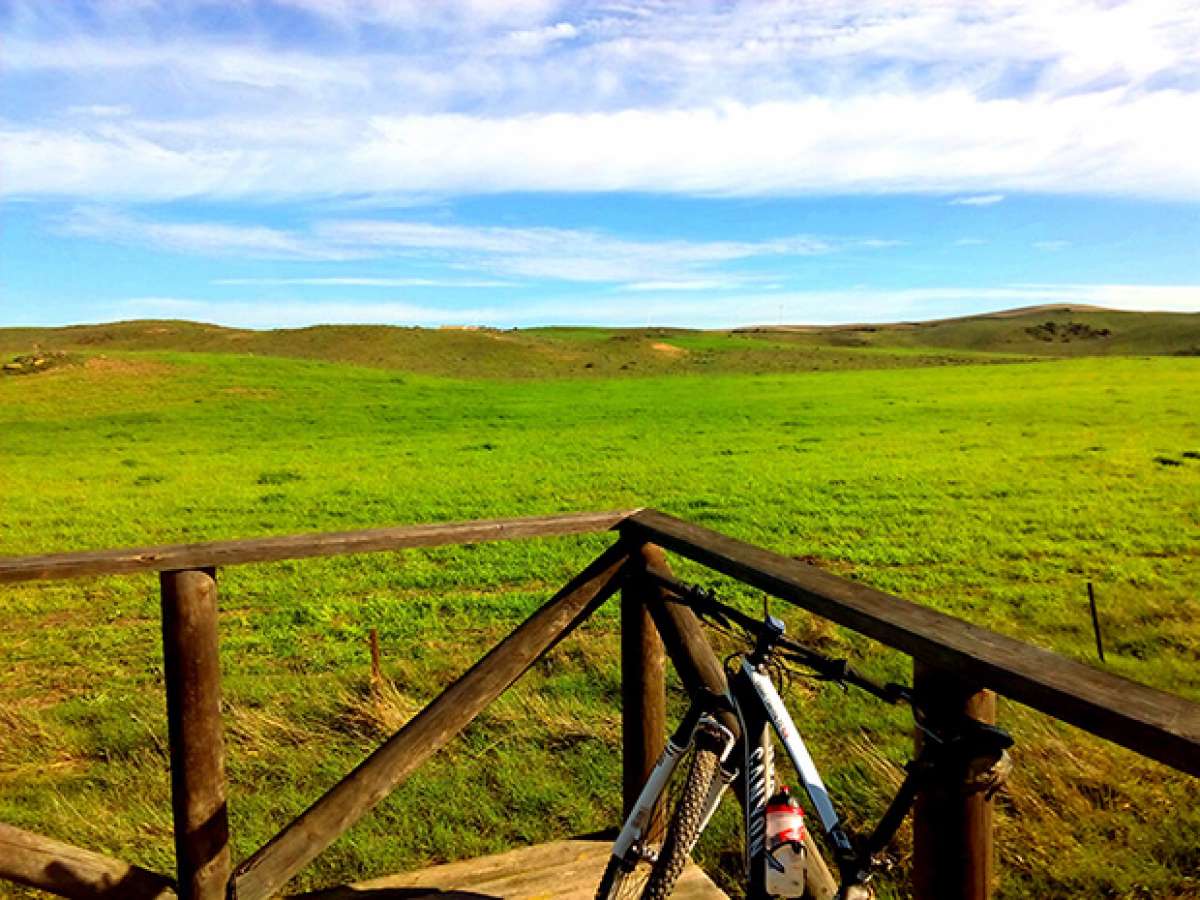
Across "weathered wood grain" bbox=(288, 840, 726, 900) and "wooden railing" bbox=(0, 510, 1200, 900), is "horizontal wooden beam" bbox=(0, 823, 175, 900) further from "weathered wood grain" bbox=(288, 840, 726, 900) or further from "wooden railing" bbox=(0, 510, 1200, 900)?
"weathered wood grain" bbox=(288, 840, 726, 900)

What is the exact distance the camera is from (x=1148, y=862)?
4660mm

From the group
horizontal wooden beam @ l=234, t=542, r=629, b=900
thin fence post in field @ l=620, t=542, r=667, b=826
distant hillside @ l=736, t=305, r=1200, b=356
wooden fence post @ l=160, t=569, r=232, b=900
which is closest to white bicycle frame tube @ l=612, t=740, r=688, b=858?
horizontal wooden beam @ l=234, t=542, r=629, b=900

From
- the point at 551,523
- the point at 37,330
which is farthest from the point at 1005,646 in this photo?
the point at 37,330

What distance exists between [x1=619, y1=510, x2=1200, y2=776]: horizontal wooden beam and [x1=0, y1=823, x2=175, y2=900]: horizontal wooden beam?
2.31 m

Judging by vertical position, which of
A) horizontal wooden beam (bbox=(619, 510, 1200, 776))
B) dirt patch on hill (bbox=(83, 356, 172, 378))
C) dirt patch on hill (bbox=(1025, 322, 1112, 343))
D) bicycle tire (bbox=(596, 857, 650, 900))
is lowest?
bicycle tire (bbox=(596, 857, 650, 900))

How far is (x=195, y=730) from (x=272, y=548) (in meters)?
0.69

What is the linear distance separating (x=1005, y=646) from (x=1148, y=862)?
A: 3.43m

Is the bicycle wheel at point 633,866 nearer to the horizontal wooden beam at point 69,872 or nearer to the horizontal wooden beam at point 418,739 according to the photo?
the horizontal wooden beam at point 418,739

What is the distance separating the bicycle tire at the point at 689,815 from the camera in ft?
9.79

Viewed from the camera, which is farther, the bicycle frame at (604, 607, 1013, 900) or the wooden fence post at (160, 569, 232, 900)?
the wooden fence post at (160, 569, 232, 900)

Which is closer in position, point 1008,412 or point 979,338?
point 1008,412

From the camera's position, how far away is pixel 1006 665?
80.0 inches

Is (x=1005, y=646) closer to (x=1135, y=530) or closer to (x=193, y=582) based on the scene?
(x=193, y=582)

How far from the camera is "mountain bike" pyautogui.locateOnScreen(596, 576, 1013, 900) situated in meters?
2.20
